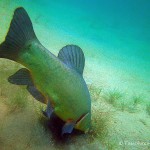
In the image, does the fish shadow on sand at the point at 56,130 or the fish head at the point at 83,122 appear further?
the fish shadow on sand at the point at 56,130

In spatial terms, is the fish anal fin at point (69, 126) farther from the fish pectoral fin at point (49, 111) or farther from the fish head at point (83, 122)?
the fish pectoral fin at point (49, 111)

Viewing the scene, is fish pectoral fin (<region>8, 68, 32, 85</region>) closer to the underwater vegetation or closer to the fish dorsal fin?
the fish dorsal fin

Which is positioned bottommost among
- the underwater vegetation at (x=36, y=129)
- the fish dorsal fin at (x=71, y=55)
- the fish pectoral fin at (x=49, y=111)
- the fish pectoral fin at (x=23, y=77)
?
the underwater vegetation at (x=36, y=129)

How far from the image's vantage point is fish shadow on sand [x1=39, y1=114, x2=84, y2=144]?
3098mm

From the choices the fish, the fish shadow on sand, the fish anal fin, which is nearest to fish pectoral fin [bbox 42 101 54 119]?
the fish

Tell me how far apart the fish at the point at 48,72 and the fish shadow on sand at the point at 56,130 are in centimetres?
39

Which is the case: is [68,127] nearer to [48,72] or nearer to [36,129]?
[36,129]

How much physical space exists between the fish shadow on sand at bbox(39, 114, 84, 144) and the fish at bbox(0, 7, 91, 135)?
1.28 ft

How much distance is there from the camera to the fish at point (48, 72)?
8.39 ft

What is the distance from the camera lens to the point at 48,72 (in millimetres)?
2621

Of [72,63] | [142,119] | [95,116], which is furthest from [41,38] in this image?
[72,63]

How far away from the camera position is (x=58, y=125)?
3172 millimetres

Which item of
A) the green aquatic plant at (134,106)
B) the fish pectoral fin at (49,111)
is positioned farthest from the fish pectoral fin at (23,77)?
the green aquatic plant at (134,106)

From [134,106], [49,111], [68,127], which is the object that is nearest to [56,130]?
[68,127]
